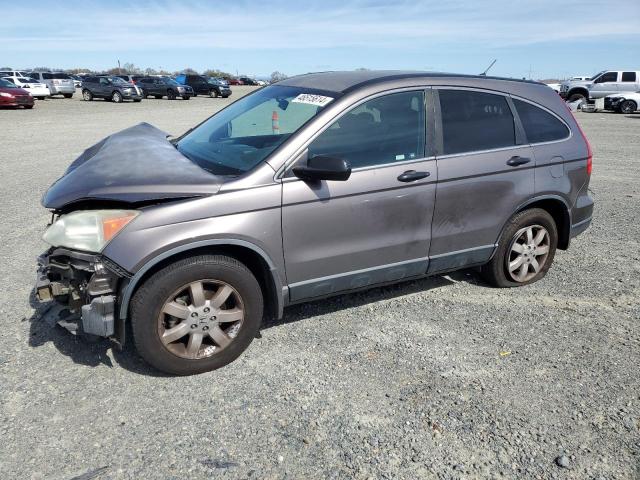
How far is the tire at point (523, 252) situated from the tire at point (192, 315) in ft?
7.34

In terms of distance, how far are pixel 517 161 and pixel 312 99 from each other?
1.76 m

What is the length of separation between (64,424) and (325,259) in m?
1.84

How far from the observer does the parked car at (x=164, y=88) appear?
35.3m

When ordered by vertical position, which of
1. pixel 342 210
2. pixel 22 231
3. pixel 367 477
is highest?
pixel 342 210

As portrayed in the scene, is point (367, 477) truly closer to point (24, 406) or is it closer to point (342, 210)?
point (342, 210)

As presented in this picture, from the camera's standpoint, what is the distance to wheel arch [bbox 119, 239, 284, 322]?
3.09m

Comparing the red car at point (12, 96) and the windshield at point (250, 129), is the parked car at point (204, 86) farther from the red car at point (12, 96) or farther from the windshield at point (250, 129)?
the windshield at point (250, 129)

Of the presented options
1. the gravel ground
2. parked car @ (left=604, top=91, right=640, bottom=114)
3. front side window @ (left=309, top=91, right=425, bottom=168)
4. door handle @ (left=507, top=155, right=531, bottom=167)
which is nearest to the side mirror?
front side window @ (left=309, top=91, right=425, bottom=168)

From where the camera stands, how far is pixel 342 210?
11.8 feet

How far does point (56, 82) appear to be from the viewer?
33281 millimetres

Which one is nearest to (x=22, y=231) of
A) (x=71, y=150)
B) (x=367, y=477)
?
(x=367, y=477)

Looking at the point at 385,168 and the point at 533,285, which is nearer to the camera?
the point at 385,168

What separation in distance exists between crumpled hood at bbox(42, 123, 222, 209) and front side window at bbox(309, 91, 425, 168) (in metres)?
0.81

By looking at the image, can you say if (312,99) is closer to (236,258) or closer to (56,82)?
(236,258)
